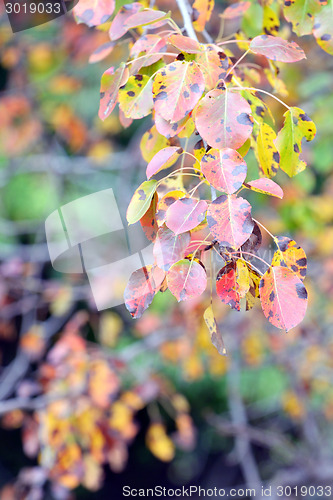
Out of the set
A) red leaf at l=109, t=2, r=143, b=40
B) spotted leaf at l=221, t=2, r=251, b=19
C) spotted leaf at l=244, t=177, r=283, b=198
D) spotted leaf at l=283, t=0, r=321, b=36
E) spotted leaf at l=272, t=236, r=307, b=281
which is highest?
red leaf at l=109, t=2, r=143, b=40

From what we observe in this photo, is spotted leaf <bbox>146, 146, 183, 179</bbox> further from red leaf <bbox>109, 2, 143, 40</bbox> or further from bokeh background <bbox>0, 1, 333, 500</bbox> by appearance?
bokeh background <bbox>0, 1, 333, 500</bbox>

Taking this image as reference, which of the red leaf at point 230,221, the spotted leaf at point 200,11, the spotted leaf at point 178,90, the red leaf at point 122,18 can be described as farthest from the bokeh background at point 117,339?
the red leaf at point 230,221

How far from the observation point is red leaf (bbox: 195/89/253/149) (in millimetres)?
437

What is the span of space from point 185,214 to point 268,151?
0.16 m

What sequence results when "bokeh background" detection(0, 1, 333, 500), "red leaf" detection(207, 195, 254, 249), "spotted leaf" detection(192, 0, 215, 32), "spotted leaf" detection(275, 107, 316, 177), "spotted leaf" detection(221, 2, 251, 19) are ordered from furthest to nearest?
"bokeh background" detection(0, 1, 333, 500)
"spotted leaf" detection(221, 2, 251, 19)
"spotted leaf" detection(192, 0, 215, 32)
"spotted leaf" detection(275, 107, 316, 177)
"red leaf" detection(207, 195, 254, 249)

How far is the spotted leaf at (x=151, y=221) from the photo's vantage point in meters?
0.50

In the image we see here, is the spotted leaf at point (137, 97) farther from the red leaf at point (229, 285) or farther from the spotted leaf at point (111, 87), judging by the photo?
the red leaf at point (229, 285)

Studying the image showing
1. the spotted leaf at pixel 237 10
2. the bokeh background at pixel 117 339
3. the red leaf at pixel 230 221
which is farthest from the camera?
the bokeh background at pixel 117 339

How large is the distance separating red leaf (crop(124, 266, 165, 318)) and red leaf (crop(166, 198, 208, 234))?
0.21ft

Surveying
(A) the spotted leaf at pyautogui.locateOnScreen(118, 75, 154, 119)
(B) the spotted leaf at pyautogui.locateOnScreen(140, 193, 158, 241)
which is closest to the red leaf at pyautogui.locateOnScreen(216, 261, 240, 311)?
(B) the spotted leaf at pyautogui.locateOnScreen(140, 193, 158, 241)

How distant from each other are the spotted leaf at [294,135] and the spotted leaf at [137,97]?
0.53 feet

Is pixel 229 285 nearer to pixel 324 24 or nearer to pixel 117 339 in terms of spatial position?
pixel 324 24

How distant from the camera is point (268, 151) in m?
0.53

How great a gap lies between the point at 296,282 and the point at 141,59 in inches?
13.1
